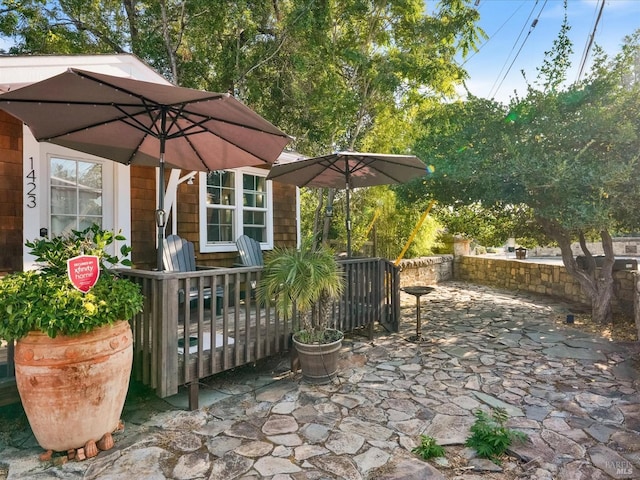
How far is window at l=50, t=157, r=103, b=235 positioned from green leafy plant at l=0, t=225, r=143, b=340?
6.88 feet

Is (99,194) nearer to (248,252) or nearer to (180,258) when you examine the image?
(180,258)

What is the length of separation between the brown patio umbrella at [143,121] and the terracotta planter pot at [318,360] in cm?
147

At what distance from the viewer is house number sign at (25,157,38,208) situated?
3904mm

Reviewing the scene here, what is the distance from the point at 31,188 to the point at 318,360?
3471 millimetres

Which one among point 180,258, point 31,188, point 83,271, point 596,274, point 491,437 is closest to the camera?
point 83,271

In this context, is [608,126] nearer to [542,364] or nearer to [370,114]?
[542,364]

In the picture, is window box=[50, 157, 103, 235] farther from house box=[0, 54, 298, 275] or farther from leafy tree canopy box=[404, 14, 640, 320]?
leafy tree canopy box=[404, 14, 640, 320]

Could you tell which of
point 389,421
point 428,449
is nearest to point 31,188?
point 389,421

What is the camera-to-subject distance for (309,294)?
326cm

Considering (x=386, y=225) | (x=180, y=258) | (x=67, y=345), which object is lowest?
(x=67, y=345)

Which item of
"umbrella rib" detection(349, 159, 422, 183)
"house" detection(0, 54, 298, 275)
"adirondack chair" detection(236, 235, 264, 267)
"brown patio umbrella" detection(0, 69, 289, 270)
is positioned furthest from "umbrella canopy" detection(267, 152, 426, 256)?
"house" detection(0, 54, 298, 275)

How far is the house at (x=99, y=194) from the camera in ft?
12.5

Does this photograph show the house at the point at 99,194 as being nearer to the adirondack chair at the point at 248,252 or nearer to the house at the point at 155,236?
the house at the point at 155,236

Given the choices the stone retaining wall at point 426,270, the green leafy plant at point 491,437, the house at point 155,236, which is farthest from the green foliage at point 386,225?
the green leafy plant at point 491,437
